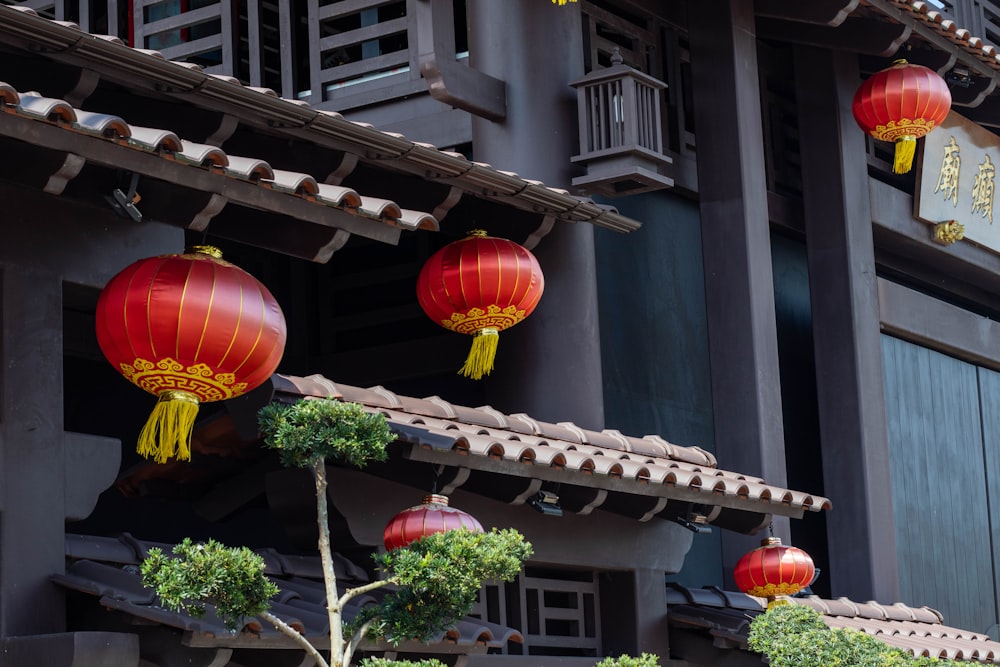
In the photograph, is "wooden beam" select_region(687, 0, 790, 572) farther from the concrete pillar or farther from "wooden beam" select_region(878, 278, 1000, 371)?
"wooden beam" select_region(878, 278, 1000, 371)

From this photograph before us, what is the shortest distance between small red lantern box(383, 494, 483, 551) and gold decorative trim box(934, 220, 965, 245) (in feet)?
21.6

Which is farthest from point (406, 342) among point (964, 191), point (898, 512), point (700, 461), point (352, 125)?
point (964, 191)

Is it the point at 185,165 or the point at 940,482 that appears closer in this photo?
the point at 185,165

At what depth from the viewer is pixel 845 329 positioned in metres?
10.5

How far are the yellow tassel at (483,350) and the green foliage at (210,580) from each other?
122 inches

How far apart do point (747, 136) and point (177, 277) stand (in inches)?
203

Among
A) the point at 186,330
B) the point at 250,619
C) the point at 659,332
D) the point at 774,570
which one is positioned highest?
→ the point at 659,332

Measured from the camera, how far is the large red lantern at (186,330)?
538 centimetres

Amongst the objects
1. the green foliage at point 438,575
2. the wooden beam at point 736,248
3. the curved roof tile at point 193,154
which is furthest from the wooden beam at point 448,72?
the green foliage at point 438,575

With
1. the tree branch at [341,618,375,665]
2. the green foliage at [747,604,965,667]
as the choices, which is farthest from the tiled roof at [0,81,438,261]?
the green foliage at [747,604,965,667]

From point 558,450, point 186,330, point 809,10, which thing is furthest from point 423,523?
point 809,10

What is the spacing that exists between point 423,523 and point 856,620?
3.91 m

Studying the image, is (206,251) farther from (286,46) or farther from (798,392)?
(798,392)

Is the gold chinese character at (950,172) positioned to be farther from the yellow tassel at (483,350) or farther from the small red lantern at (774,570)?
the yellow tassel at (483,350)
